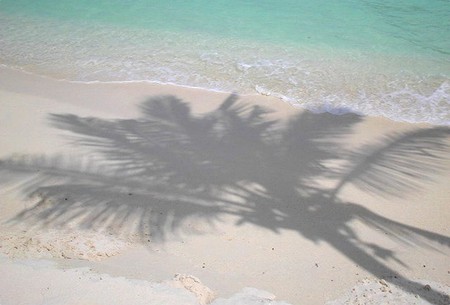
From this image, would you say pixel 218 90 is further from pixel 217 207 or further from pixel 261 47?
pixel 217 207

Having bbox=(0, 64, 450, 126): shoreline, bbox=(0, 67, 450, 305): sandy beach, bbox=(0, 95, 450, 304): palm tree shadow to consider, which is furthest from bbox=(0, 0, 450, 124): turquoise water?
bbox=(0, 95, 450, 304): palm tree shadow

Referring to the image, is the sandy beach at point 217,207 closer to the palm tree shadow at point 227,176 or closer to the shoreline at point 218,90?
the palm tree shadow at point 227,176

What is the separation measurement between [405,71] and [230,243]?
22.9 feet

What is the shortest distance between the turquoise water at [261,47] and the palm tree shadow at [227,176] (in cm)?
168

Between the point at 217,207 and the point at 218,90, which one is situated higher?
the point at 218,90

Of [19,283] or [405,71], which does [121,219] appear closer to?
[19,283]

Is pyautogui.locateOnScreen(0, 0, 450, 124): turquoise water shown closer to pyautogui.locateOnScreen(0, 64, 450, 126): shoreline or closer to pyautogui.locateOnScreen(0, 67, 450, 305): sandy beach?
pyautogui.locateOnScreen(0, 64, 450, 126): shoreline

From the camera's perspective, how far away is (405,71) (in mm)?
10258

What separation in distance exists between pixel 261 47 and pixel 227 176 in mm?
6312

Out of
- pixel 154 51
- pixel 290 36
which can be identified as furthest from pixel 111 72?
pixel 290 36

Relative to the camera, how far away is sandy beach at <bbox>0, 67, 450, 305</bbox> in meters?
4.31

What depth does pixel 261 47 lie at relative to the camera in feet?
38.2

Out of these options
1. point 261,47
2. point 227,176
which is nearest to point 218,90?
point 261,47

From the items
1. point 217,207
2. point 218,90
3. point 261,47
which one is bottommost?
point 217,207
